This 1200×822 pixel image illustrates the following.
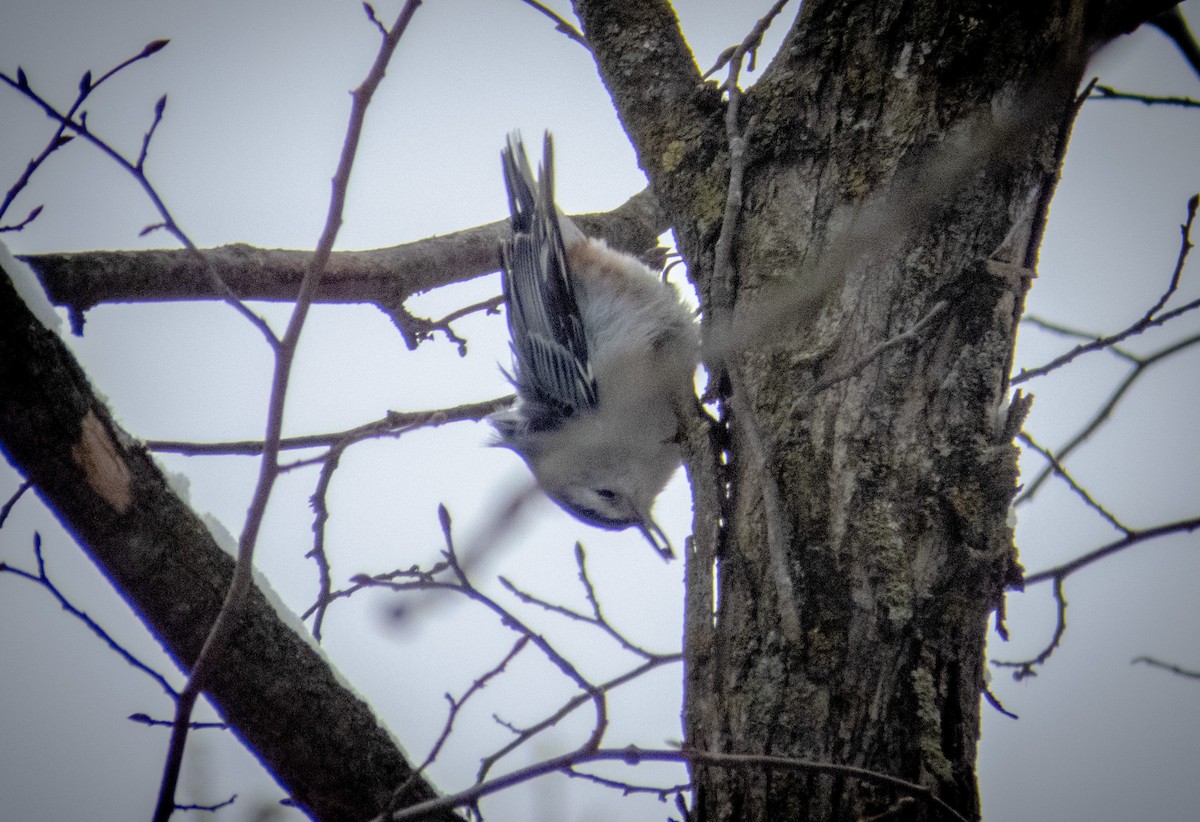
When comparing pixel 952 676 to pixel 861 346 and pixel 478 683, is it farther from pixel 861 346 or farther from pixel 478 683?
pixel 478 683

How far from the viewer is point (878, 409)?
4.21 feet

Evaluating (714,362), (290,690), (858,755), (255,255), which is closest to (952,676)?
(858,755)

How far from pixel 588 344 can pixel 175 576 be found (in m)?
1.78

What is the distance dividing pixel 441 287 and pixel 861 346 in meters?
1.48

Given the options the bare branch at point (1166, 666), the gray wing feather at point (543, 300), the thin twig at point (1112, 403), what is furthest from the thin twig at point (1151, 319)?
the gray wing feather at point (543, 300)

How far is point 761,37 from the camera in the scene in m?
1.89

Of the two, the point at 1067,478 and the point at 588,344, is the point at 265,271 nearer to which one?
the point at 588,344

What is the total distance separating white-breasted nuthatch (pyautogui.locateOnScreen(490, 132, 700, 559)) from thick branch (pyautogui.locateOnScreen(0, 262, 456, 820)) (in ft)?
4.41

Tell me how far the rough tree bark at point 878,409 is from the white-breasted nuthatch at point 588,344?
4.50ft

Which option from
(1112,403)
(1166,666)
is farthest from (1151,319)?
(1166,666)

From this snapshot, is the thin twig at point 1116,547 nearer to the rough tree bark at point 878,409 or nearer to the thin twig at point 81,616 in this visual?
the rough tree bark at point 878,409

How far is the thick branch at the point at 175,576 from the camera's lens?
122cm

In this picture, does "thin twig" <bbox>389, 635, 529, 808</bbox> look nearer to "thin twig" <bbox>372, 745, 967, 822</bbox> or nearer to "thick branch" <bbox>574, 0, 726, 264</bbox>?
"thin twig" <bbox>372, 745, 967, 822</bbox>

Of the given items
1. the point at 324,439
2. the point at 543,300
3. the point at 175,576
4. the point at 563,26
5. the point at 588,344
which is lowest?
the point at 175,576
